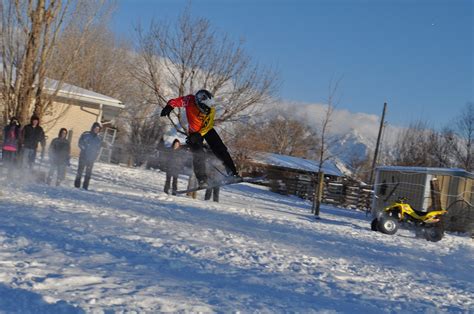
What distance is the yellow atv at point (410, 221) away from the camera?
14.2 m

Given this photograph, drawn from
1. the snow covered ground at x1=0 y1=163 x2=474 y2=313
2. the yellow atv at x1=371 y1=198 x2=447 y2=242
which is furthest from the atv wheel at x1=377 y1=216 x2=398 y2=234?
the snow covered ground at x1=0 y1=163 x2=474 y2=313

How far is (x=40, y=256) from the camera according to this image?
528 centimetres

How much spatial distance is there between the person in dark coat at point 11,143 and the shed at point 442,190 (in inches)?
524

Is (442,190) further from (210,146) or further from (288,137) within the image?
(288,137)

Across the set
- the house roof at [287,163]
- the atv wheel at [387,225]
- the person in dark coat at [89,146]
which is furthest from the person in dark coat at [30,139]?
the house roof at [287,163]

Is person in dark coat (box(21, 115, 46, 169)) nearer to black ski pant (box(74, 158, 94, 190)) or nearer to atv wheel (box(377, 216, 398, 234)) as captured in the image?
black ski pant (box(74, 158, 94, 190))

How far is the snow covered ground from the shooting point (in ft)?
14.2

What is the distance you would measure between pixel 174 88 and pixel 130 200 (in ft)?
19.9

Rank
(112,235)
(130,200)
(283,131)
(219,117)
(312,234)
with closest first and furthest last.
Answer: (112,235)
(312,234)
(130,200)
(219,117)
(283,131)

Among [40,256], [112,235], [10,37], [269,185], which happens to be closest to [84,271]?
[40,256]

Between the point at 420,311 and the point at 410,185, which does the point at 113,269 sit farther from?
the point at 410,185

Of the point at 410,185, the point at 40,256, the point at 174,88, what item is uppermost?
the point at 174,88

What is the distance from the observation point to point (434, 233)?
14.2 meters

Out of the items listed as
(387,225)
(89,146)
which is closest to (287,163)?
(387,225)
